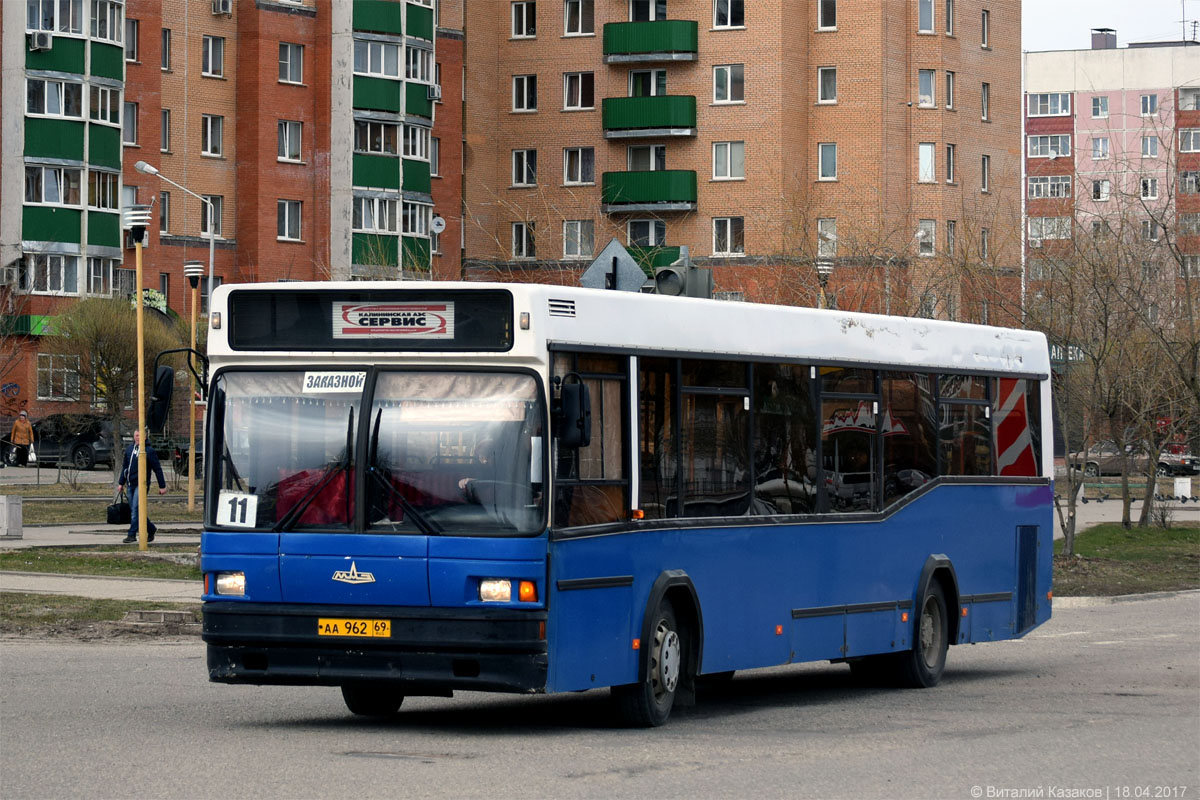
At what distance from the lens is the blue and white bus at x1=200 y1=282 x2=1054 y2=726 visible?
37.2 ft

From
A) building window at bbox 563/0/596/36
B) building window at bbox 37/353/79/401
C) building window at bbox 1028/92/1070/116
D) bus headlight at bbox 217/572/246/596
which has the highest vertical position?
building window at bbox 1028/92/1070/116

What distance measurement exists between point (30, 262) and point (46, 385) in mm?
5134

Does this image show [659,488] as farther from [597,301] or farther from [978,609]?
[978,609]

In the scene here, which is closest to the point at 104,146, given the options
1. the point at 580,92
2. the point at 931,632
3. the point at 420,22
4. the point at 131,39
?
the point at 131,39

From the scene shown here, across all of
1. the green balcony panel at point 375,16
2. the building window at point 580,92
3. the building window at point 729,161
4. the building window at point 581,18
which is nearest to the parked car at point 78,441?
the green balcony panel at point 375,16

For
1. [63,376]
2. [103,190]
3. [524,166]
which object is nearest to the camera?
[63,376]

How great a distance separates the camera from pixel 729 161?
3083 inches

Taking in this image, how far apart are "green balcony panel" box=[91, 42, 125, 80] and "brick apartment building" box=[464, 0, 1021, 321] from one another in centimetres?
1422

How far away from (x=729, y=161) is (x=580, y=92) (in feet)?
23.2

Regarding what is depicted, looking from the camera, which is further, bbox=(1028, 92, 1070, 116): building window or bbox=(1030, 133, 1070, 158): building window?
bbox=(1028, 92, 1070, 116): building window

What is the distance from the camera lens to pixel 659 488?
12.5 m

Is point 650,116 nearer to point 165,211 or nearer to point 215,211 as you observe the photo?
point 215,211

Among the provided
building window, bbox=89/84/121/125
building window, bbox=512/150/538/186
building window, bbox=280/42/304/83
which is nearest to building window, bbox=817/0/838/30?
building window, bbox=512/150/538/186

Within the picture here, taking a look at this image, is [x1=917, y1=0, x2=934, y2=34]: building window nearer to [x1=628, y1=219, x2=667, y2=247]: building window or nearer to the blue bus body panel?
[x1=628, y1=219, x2=667, y2=247]: building window
